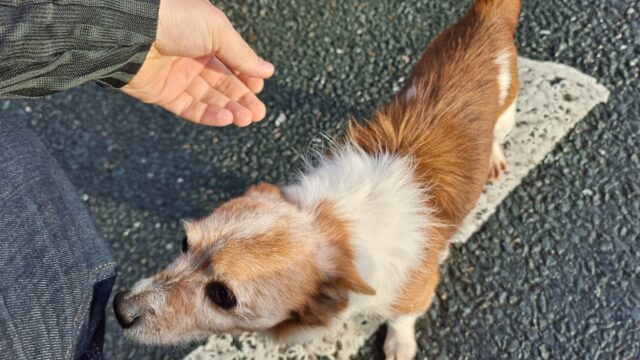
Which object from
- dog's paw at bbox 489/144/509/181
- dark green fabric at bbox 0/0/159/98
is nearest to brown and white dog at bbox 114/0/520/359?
dog's paw at bbox 489/144/509/181

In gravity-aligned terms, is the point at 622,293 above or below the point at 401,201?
below

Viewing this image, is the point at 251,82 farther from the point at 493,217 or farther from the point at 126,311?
the point at 493,217

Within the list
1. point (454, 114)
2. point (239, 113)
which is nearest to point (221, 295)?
point (239, 113)

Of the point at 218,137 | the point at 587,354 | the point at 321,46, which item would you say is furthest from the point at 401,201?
the point at 321,46

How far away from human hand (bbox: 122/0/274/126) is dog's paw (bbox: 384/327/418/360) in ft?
4.22

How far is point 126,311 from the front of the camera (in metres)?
2.10

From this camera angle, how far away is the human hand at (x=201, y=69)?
7.64 feet

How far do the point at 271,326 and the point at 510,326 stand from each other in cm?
126

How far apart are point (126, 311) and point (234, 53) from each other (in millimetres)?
1197

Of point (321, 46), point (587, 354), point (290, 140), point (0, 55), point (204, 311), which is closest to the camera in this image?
point (0, 55)

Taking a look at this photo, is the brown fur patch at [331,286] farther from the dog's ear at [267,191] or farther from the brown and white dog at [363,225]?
the dog's ear at [267,191]

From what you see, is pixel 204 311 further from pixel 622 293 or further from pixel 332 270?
pixel 622 293

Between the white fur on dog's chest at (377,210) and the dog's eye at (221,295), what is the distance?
1.46ft

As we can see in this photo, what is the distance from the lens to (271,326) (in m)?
2.13
